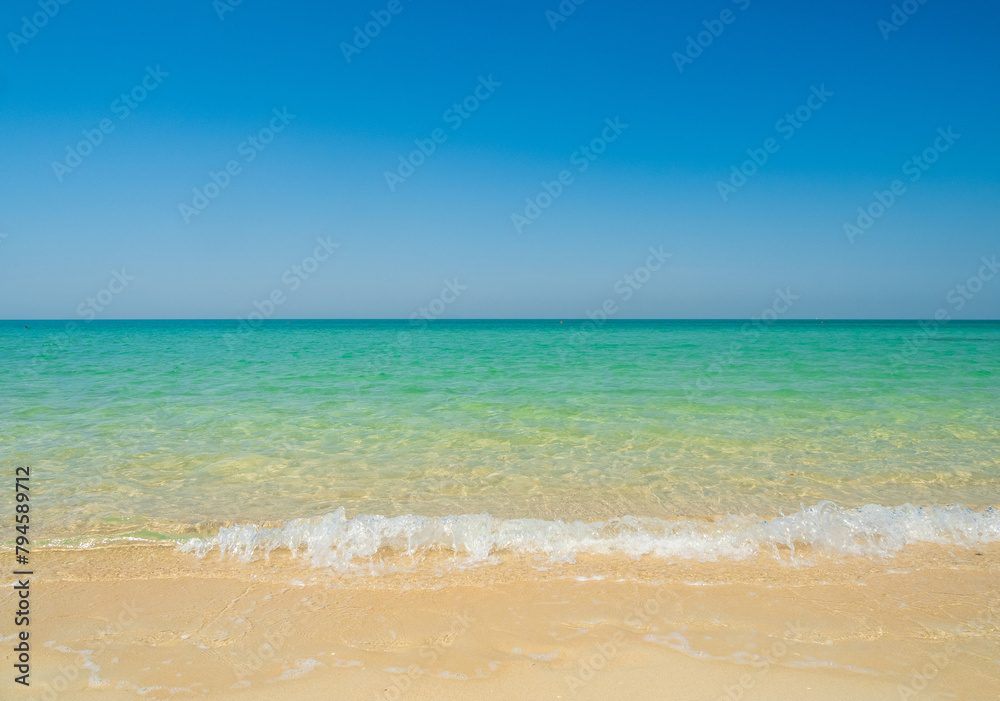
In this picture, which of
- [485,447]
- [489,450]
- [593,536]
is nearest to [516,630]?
[593,536]

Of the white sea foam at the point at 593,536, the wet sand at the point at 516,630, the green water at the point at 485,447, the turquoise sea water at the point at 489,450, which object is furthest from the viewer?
the green water at the point at 485,447

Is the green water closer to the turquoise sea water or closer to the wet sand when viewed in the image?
the turquoise sea water

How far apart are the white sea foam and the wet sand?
0.67 ft

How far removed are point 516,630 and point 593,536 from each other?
4.98 ft

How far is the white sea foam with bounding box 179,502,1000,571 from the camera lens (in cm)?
439

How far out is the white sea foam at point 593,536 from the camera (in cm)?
439

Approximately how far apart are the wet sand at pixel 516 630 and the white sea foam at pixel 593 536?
0.20m

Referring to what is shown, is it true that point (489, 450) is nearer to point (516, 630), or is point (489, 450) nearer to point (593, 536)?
point (593, 536)

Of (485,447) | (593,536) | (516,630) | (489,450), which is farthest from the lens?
(485,447)

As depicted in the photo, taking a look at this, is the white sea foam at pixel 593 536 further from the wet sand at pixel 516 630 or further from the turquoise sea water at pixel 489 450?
the wet sand at pixel 516 630

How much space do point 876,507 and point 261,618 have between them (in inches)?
211

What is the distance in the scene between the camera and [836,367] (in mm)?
18828

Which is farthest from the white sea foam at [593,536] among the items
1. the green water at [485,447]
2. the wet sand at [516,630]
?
the green water at [485,447]

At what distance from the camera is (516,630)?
10.6 ft
